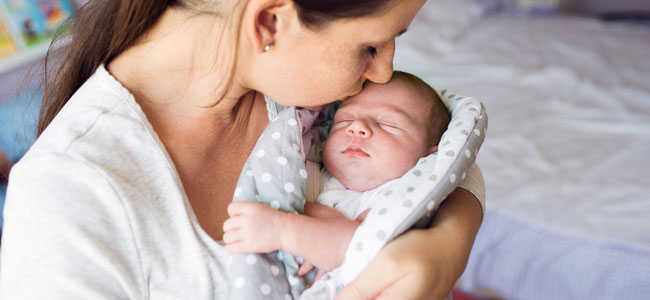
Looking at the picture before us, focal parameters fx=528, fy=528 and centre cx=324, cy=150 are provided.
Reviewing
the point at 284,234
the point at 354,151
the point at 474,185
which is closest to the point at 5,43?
the point at 354,151

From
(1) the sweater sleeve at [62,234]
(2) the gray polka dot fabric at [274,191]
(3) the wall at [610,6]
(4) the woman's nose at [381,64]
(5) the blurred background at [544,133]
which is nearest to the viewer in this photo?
(1) the sweater sleeve at [62,234]

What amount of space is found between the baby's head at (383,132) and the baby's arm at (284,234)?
22 centimetres

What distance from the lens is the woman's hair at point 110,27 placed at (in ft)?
2.69

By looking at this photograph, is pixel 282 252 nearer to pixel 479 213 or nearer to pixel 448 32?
pixel 479 213

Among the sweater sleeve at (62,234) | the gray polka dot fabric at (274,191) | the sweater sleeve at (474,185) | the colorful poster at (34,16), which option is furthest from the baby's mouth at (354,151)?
the colorful poster at (34,16)

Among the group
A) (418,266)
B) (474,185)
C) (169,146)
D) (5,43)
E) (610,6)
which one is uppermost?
(169,146)

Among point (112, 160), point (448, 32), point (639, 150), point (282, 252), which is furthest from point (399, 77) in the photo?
point (448, 32)

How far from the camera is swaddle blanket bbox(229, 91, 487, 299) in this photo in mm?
848

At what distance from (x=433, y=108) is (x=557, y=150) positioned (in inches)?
58.3

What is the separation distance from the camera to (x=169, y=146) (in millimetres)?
933

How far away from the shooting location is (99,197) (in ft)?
2.54

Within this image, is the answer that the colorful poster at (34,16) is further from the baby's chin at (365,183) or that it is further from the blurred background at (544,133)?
the baby's chin at (365,183)

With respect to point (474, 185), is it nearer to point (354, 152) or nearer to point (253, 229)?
point (354, 152)

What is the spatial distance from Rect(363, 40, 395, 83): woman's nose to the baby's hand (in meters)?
0.32
